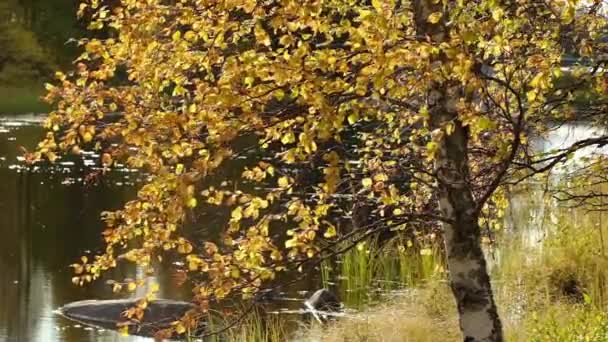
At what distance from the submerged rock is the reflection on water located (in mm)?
2278

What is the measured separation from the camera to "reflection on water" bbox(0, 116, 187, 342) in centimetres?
1487

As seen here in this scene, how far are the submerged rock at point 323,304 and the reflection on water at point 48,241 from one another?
2.28m

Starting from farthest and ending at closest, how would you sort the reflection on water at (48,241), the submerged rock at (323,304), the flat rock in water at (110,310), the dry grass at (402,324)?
the reflection on water at (48,241) → the flat rock in water at (110,310) → the submerged rock at (323,304) → the dry grass at (402,324)

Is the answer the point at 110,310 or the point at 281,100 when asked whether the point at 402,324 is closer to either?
the point at 110,310

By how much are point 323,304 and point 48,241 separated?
7.84 meters

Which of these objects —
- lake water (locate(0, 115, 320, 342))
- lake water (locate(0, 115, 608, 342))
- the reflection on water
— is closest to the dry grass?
lake water (locate(0, 115, 320, 342))

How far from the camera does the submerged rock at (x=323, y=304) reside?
1381 centimetres

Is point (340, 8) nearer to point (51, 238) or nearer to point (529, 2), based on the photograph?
point (529, 2)

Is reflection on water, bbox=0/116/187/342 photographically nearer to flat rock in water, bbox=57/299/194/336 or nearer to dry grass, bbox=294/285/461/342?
flat rock in water, bbox=57/299/194/336

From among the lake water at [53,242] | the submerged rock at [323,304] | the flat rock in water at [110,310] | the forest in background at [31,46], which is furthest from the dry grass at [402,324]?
the forest in background at [31,46]

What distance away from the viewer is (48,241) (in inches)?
806

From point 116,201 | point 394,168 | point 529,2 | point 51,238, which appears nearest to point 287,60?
point 529,2

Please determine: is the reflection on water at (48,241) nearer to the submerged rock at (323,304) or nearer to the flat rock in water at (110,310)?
the flat rock in water at (110,310)

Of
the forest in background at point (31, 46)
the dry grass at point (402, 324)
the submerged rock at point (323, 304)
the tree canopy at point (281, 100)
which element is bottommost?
the dry grass at point (402, 324)
